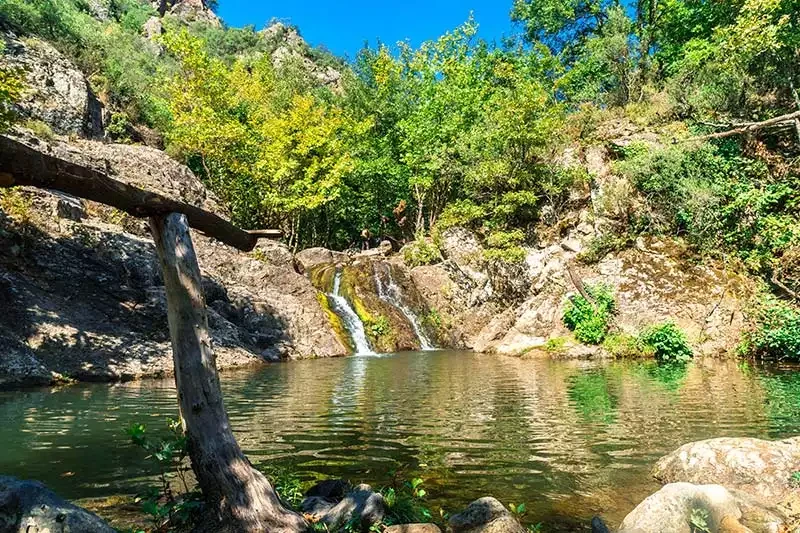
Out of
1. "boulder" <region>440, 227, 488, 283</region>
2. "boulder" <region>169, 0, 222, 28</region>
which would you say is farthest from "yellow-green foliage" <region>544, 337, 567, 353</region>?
"boulder" <region>169, 0, 222, 28</region>

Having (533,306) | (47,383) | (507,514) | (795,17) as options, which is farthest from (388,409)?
(795,17)

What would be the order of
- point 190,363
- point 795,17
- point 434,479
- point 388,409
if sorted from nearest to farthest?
point 190,363, point 434,479, point 388,409, point 795,17

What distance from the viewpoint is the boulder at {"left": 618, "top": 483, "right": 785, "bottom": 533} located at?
17.5 feet

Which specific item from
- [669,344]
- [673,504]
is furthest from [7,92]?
[669,344]

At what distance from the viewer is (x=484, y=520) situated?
509cm

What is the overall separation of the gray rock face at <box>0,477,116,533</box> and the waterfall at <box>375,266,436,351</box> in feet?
80.4

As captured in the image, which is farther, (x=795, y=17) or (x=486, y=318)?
(x=486, y=318)

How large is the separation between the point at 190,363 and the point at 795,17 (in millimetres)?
30452

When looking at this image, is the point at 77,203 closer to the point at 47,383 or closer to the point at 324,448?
the point at 47,383

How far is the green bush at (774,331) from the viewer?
62.2 ft

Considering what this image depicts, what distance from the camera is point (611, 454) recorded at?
828 centimetres

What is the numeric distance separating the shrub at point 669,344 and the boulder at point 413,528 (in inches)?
738

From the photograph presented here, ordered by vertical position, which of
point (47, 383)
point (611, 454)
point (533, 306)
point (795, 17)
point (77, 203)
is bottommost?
point (611, 454)

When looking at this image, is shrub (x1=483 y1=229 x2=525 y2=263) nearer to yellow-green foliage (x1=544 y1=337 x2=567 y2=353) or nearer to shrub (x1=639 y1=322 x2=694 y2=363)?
yellow-green foliage (x1=544 y1=337 x2=567 y2=353)
